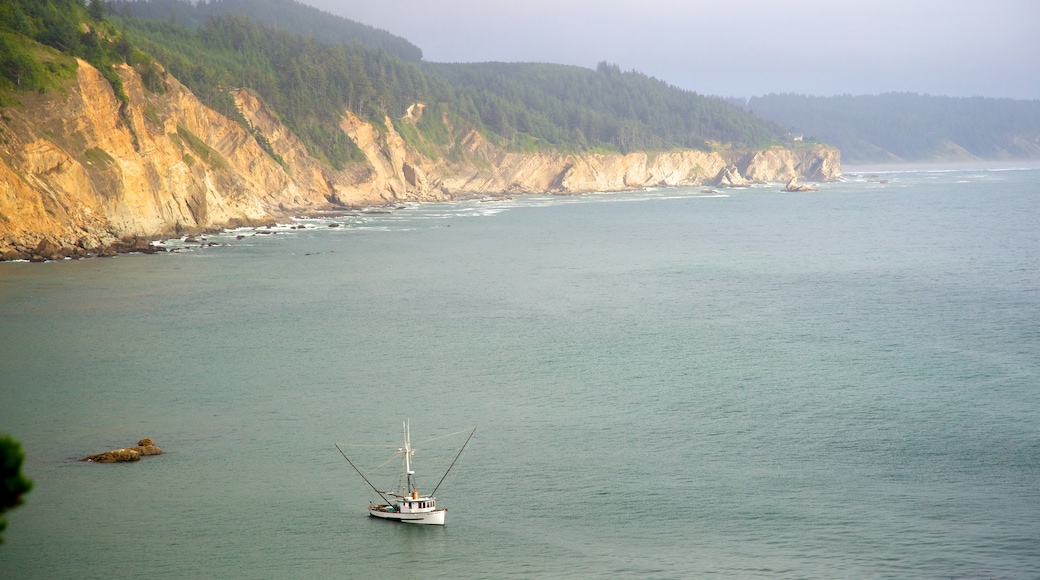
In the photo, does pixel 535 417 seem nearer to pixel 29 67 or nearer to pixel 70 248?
pixel 70 248

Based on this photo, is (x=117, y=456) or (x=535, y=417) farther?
(x=535, y=417)

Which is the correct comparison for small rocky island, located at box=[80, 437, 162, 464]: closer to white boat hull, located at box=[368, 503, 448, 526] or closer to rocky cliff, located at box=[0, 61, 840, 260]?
white boat hull, located at box=[368, 503, 448, 526]

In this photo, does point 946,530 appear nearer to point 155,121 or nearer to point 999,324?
point 999,324

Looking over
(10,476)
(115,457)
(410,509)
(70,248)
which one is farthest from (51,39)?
(10,476)

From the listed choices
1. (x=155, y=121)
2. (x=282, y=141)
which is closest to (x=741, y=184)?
(x=282, y=141)

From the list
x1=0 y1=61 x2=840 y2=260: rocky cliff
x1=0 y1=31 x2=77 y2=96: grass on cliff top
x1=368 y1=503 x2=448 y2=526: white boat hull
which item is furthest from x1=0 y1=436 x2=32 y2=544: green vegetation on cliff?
x1=0 y1=31 x2=77 y2=96: grass on cliff top
